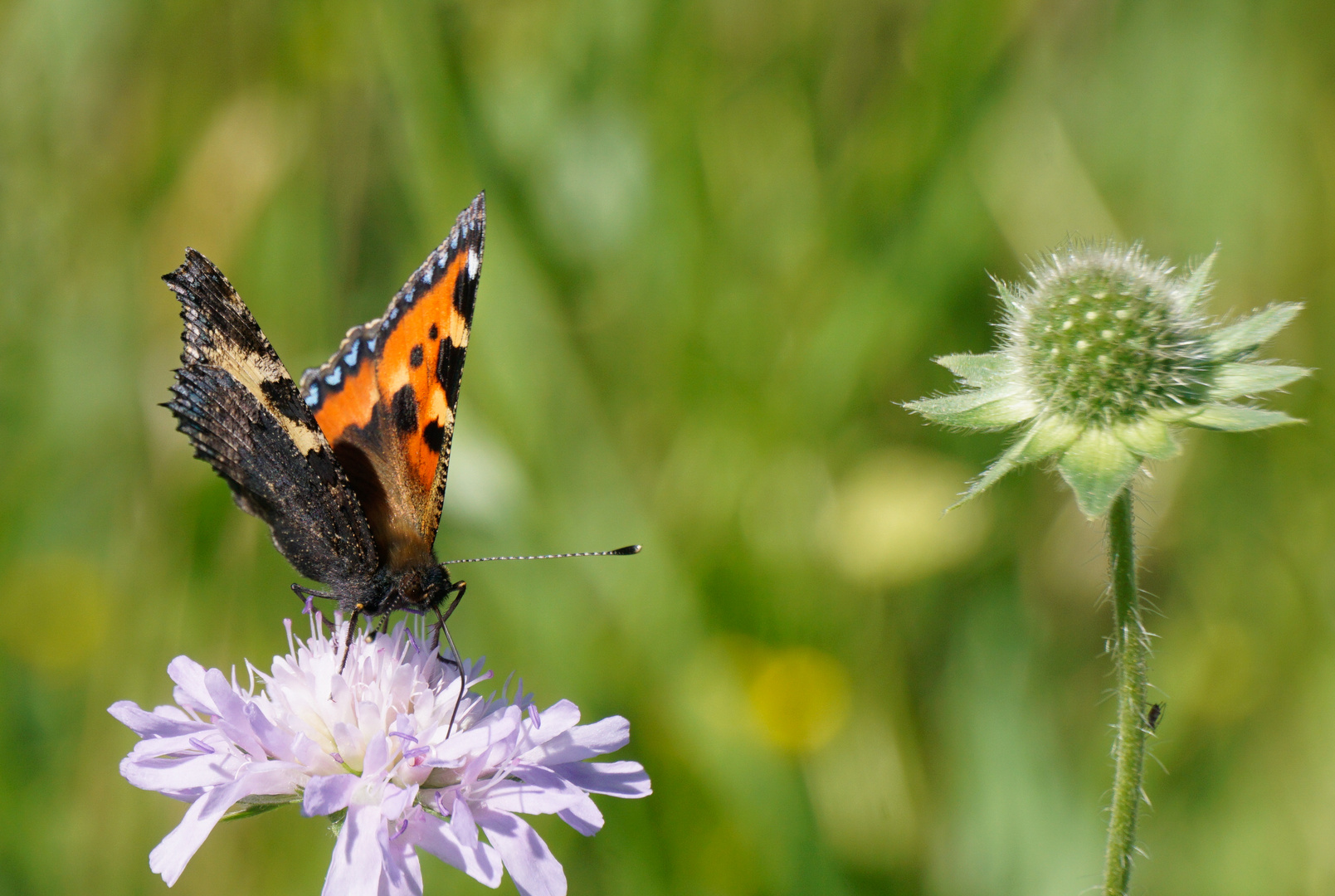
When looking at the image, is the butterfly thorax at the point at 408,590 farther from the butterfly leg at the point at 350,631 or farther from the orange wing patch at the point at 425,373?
the orange wing patch at the point at 425,373

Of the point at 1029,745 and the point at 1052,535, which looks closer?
the point at 1029,745

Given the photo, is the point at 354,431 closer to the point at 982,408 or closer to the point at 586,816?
the point at 586,816

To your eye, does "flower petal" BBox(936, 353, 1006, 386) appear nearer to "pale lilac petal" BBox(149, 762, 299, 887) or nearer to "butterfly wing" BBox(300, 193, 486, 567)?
"butterfly wing" BBox(300, 193, 486, 567)

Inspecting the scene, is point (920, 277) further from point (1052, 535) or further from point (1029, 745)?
point (1029, 745)

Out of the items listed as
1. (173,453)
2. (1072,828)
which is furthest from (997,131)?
(173,453)

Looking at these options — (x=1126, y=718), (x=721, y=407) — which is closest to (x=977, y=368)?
(x=1126, y=718)

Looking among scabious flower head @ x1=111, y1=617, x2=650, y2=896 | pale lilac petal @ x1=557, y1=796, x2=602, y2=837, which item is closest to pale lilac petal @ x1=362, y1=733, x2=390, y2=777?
scabious flower head @ x1=111, y1=617, x2=650, y2=896
